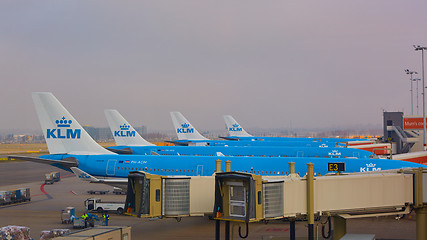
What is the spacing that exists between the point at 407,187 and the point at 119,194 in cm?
4318

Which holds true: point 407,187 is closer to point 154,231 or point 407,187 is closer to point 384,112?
point 154,231

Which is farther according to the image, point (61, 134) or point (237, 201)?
point (61, 134)

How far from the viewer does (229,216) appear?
53.8ft

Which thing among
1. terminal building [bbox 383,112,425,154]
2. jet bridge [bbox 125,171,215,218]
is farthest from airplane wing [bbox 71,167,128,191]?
terminal building [bbox 383,112,425,154]

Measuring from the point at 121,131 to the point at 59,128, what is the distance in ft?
92.2

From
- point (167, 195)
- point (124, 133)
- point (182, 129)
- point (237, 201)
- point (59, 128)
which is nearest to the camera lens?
point (237, 201)

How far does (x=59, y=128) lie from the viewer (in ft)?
153

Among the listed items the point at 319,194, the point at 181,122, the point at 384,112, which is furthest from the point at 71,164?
the point at 384,112

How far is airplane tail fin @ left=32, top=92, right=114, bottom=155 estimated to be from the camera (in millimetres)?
46000

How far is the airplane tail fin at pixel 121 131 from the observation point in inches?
2921

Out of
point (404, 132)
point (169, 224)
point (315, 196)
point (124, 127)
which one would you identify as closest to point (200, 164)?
point (169, 224)

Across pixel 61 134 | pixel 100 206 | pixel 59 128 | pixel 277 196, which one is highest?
pixel 59 128

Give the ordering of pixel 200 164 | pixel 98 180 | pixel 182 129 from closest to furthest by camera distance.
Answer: pixel 98 180
pixel 200 164
pixel 182 129

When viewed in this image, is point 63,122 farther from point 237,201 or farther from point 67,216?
point 237,201
